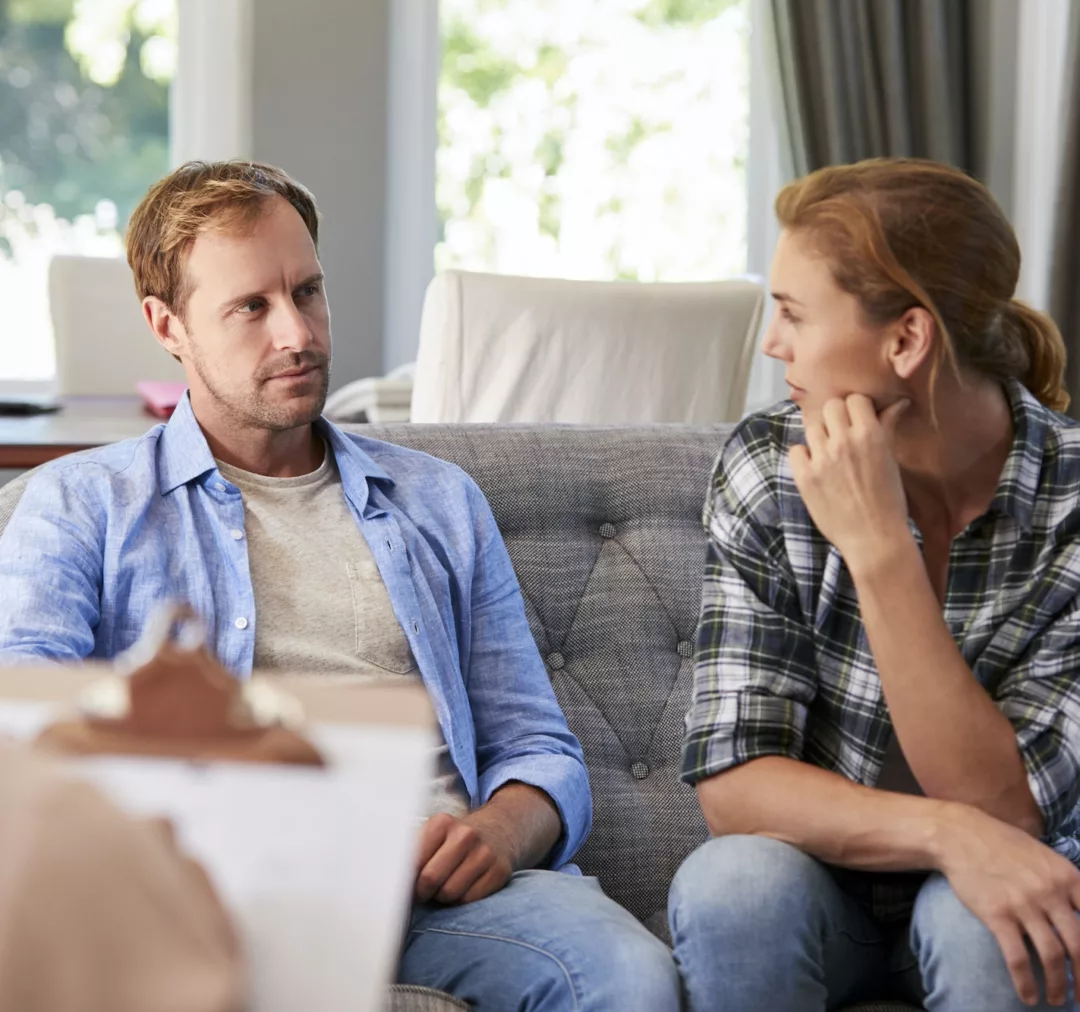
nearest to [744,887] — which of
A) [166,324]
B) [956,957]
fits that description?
[956,957]

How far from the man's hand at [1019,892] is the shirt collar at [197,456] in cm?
73

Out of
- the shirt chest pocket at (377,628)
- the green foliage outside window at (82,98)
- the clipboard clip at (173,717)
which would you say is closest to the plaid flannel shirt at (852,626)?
the shirt chest pocket at (377,628)

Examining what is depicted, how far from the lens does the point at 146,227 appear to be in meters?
1.73

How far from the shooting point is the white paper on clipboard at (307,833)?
583 millimetres

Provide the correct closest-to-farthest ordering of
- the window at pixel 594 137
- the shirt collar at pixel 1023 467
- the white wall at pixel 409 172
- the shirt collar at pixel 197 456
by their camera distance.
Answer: the shirt collar at pixel 1023 467, the shirt collar at pixel 197 456, the white wall at pixel 409 172, the window at pixel 594 137

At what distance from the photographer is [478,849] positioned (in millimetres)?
1404

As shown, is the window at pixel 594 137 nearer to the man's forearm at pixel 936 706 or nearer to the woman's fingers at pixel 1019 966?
the man's forearm at pixel 936 706

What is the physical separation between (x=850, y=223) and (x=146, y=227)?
833 millimetres

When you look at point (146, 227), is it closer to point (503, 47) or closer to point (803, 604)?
point (803, 604)

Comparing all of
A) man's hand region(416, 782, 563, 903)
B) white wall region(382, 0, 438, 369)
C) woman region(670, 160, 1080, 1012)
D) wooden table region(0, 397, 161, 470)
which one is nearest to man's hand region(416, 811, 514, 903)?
man's hand region(416, 782, 563, 903)

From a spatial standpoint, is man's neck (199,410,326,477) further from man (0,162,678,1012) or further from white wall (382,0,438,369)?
white wall (382,0,438,369)

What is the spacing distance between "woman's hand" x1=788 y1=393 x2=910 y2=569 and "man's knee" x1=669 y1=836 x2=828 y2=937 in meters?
0.26

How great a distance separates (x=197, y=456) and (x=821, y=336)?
677mm

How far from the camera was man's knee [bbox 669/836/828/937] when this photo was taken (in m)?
1.22
